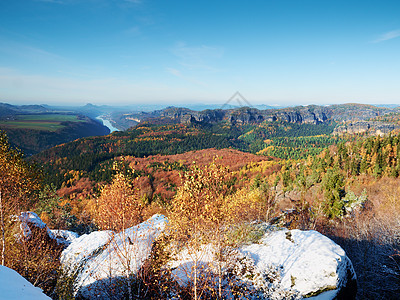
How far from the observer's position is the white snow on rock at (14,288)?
5.27m

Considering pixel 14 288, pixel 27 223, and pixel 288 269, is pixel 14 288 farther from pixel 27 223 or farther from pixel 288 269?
pixel 27 223

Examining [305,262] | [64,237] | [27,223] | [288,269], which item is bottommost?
[64,237]

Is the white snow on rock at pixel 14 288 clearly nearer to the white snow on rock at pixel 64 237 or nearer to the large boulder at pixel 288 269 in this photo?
the large boulder at pixel 288 269

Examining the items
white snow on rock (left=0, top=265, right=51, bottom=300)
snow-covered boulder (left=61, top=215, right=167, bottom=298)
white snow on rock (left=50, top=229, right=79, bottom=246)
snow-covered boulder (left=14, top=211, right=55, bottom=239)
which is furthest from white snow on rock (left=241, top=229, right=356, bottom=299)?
white snow on rock (left=50, top=229, right=79, bottom=246)

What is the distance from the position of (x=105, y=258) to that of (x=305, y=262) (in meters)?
13.9

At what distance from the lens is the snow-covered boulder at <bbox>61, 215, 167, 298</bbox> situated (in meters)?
12.2

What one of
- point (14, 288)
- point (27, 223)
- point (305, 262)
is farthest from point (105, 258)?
point (305, 262)

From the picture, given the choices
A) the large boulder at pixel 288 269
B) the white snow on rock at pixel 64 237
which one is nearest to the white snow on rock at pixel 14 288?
the large boulder at pixel 288 269

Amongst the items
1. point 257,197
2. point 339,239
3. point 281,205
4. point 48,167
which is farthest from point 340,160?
point 48,167

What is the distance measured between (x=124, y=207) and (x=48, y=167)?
578 feet

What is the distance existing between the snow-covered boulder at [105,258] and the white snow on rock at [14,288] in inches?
166

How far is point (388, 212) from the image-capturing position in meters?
21.1

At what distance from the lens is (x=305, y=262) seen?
11.0 metres

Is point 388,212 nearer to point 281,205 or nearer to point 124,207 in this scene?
point 281,205
